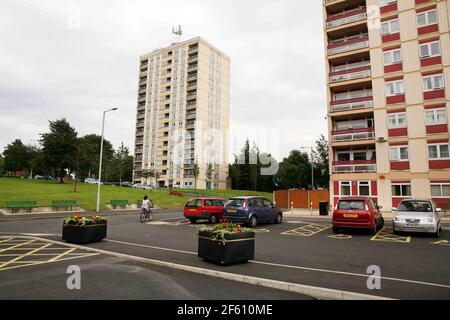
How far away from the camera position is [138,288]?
5367mm

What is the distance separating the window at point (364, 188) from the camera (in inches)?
1121

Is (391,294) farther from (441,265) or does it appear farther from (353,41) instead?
(353,41)

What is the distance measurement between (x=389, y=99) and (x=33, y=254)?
1186 inches

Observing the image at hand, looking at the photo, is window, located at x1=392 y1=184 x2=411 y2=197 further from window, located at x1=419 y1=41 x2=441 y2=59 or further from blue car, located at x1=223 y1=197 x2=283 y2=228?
blue car, located at x1=223 y1=197 x2=283 y2=228

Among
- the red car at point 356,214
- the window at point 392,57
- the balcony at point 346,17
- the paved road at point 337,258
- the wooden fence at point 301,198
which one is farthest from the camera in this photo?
the wooden fence at point 301,198

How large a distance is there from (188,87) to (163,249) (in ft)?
238

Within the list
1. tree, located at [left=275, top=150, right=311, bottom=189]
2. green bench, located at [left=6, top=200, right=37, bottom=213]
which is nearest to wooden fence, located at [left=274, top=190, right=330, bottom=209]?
green bench, located at [left=6, top=200, right=37, bottom=213]

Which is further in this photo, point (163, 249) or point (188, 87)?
point (188, 87)

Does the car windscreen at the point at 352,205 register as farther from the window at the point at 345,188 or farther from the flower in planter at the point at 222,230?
the window at the point at 345,188

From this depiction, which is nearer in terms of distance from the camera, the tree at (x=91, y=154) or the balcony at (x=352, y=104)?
the balcony at (x=352, y=104)

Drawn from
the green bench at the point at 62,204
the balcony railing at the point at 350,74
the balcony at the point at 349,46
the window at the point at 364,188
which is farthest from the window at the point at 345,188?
the green bench at the point at 62,204

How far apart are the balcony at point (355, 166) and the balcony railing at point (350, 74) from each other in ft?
28.4
